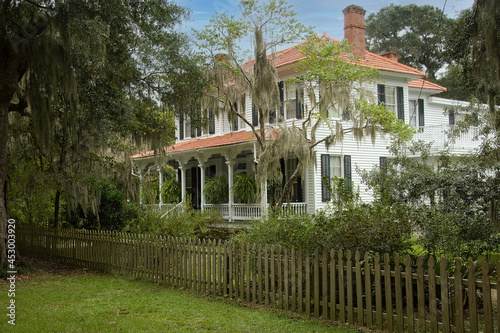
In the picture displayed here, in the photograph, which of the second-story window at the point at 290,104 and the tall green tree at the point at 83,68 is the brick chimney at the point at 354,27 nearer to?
the second-story window at the point at 290,104

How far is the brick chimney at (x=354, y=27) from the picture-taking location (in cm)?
2016

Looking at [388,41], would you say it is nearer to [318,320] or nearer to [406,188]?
[406,188]

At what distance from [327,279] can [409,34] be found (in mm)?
41635

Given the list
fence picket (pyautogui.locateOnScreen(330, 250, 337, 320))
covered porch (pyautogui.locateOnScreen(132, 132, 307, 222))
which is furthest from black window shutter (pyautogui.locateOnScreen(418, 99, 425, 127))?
fence picket (pyautogui.locateOnScreen(330, 250, 337, 320))

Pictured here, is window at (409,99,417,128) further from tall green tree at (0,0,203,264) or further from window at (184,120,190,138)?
tall green tree at (0,0,203,264)

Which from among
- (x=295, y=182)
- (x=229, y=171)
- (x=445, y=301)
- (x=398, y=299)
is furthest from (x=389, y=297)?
(x=229, y=171)

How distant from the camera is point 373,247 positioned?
21.0 ft

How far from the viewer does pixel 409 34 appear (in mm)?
42406

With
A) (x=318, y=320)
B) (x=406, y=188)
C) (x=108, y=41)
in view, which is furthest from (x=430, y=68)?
(x=318, y=320)

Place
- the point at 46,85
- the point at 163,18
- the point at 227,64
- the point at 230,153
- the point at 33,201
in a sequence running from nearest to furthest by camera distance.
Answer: the point at 46,85 → the point at 163,18 → the point at 33,201 → the point at 227,64 → the point at 230,153

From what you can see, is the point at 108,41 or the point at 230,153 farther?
the point at 230,153

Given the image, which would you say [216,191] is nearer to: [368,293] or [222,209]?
[222,209]

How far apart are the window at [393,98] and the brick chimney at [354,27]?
205cm

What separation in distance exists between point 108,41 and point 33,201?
5.88 meters
